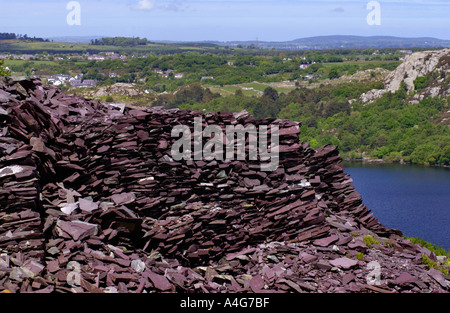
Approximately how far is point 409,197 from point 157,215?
204 ft

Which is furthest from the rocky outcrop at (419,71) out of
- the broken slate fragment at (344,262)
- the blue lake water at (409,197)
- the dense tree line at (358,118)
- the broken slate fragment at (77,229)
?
the broken slate fragment at (77,229)

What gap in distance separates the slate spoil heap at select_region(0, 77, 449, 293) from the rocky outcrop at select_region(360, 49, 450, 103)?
497ft

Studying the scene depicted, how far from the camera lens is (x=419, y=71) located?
579 feet

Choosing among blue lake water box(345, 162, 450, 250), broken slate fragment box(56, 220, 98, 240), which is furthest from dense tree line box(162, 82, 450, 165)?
broken slate fragment box(56, 220, 98, 240)

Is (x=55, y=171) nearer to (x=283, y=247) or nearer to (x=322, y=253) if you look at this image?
(x=283, y=247)

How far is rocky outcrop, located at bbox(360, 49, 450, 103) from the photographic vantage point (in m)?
165

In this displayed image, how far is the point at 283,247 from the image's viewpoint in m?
17.8

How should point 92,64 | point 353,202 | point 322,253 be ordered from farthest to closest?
point 92,64 → point 353,202 → point 322,253

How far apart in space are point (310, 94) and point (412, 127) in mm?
32549

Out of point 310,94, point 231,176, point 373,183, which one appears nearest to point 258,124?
point 231,176
